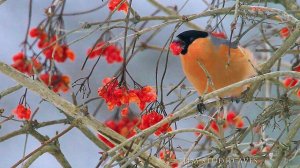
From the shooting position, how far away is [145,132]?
3.23 feet

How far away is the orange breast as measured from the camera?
153cm

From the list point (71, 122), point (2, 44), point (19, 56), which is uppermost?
point (2, 44)

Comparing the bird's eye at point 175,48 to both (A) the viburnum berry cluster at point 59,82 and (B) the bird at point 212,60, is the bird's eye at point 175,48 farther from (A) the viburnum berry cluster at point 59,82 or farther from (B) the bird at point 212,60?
(A) the viburnum berry cluster at point 59,82

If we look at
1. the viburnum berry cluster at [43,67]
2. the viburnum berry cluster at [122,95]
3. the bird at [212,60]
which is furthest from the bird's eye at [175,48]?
the viburnum berry cluster at [43,67]

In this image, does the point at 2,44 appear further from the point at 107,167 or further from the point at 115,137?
the point at 107,167

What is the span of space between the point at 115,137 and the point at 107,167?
0.23m

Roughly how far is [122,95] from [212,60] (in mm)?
409

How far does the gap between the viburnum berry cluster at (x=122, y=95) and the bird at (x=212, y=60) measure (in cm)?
30

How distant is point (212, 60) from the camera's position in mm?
1530

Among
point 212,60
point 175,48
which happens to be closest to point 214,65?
point 212,60

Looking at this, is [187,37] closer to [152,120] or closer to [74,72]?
[152,120]

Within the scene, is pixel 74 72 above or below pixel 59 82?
above

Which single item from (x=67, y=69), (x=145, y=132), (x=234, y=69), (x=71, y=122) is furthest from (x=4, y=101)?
(x=145, y=132)

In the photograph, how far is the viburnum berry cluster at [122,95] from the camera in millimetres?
1175
